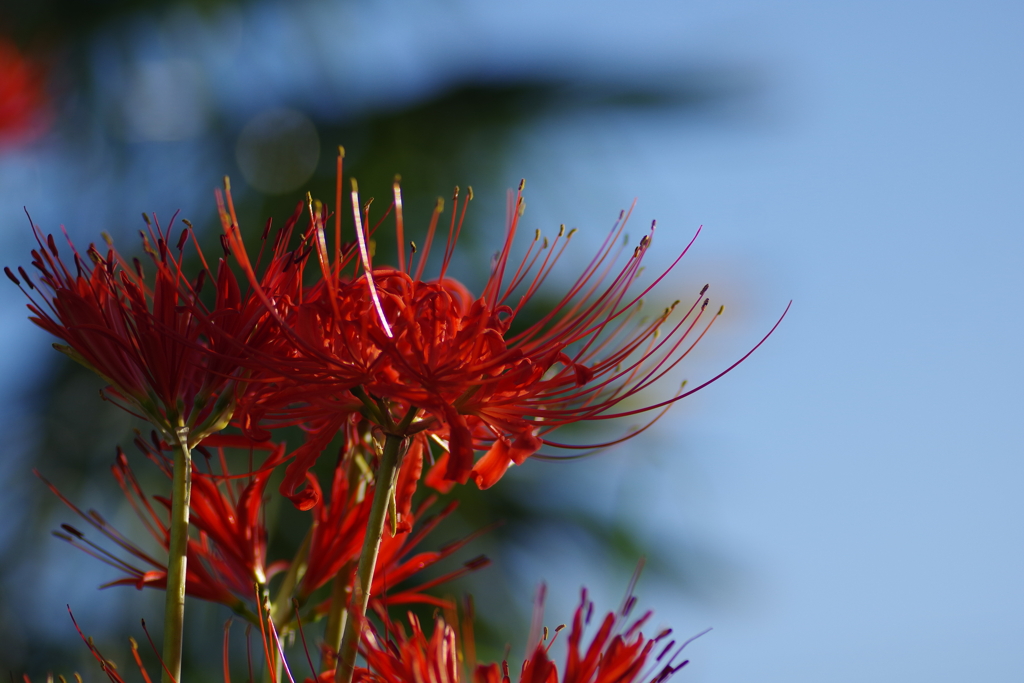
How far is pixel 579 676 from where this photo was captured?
70 centimetres

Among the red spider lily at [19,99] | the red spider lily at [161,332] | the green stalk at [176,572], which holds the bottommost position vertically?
the green stalk at [176,572]

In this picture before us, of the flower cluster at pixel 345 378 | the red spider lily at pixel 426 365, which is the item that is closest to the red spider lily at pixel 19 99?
the flower cluster at pixel 345 378

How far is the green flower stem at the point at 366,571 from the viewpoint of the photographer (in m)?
0.65

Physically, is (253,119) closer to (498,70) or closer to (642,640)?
(498,70)

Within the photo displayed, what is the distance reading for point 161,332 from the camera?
699 millimetres

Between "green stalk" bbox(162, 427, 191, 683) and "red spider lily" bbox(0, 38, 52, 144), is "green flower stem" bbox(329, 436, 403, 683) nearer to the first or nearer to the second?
"green stalk" bbox(162, 427, 191, 683)

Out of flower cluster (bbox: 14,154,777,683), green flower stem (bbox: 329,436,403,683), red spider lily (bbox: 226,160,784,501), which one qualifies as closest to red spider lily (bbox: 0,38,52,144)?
flower cluster (bbox: 14,154,777,683)

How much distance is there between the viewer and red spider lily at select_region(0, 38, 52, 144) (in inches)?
95.5

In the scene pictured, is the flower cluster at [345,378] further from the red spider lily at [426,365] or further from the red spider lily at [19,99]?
the red spider lily at [19,99]

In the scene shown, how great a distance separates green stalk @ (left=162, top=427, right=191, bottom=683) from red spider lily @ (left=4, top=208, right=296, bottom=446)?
0.04m

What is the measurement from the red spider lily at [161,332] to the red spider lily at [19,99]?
2013 millimetres

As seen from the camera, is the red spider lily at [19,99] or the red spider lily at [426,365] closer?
the red spider lily at [426,365]

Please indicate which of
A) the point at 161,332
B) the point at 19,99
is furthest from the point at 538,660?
the point at 19,99

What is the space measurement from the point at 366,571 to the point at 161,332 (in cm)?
25
